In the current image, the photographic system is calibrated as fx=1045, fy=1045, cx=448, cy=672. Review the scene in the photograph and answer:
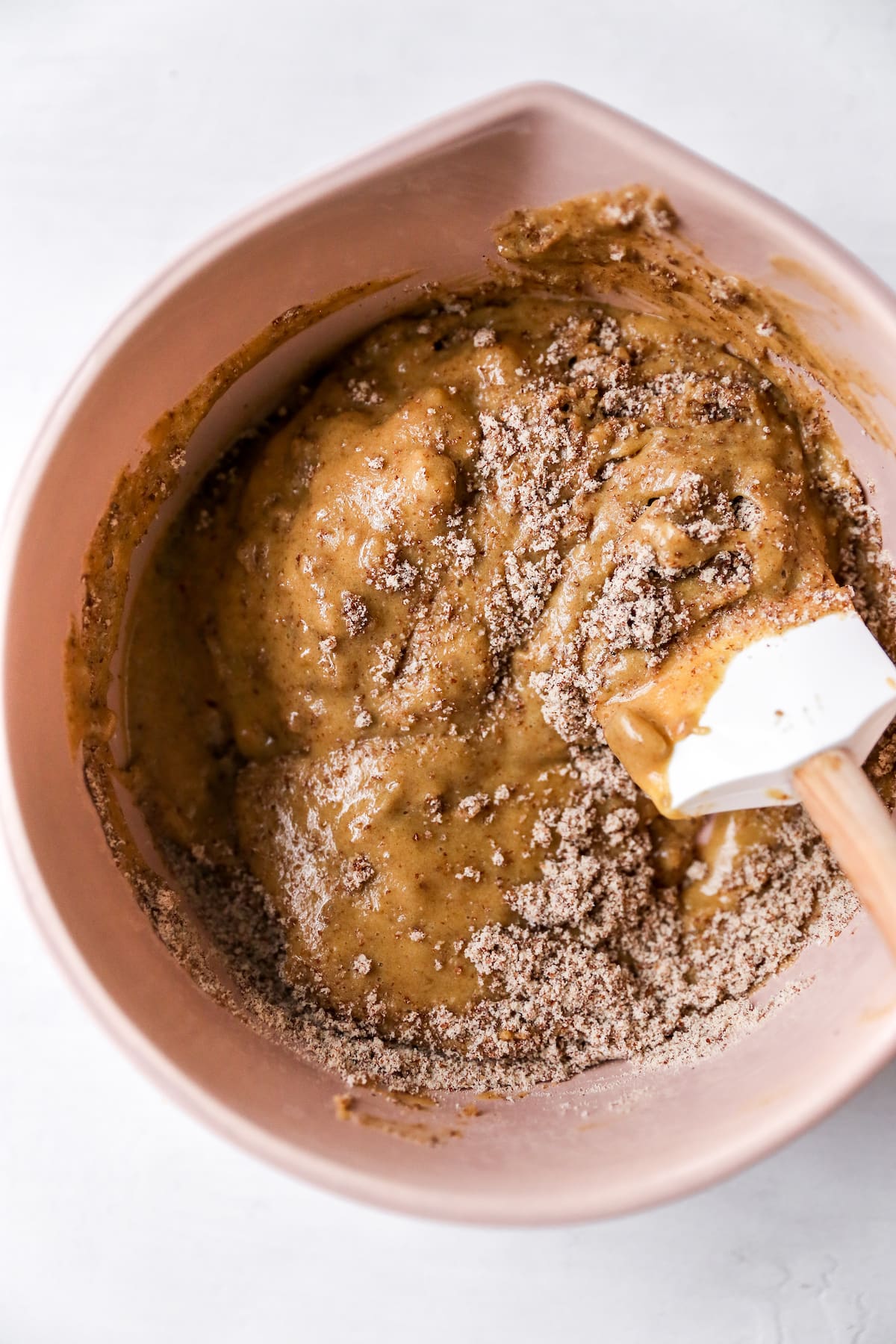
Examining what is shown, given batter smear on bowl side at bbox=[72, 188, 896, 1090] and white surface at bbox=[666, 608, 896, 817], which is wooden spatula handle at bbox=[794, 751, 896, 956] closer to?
white surface at bbox=[666, 608, 896, 817]

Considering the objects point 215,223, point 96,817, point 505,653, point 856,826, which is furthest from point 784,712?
point 215,223

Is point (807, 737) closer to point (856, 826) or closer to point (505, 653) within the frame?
point (856, 826)

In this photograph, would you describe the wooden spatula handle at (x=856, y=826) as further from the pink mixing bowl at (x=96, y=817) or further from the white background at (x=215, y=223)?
the white background at (x=215, y=223)

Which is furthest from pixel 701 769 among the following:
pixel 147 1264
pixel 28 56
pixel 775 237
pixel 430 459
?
pixel 28 56

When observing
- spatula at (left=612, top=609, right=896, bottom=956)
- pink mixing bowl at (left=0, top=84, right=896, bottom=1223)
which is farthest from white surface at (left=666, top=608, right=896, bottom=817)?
pink mixing bowl at (left=0, top=84, right=896, bottom=1223)

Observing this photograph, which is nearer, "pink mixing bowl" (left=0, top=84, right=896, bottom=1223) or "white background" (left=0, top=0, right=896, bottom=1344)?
"pink mixing bowl" (left=0, top=84, right=896, bottom=1223)

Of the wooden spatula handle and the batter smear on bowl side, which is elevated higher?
the batter smear on bowl side
